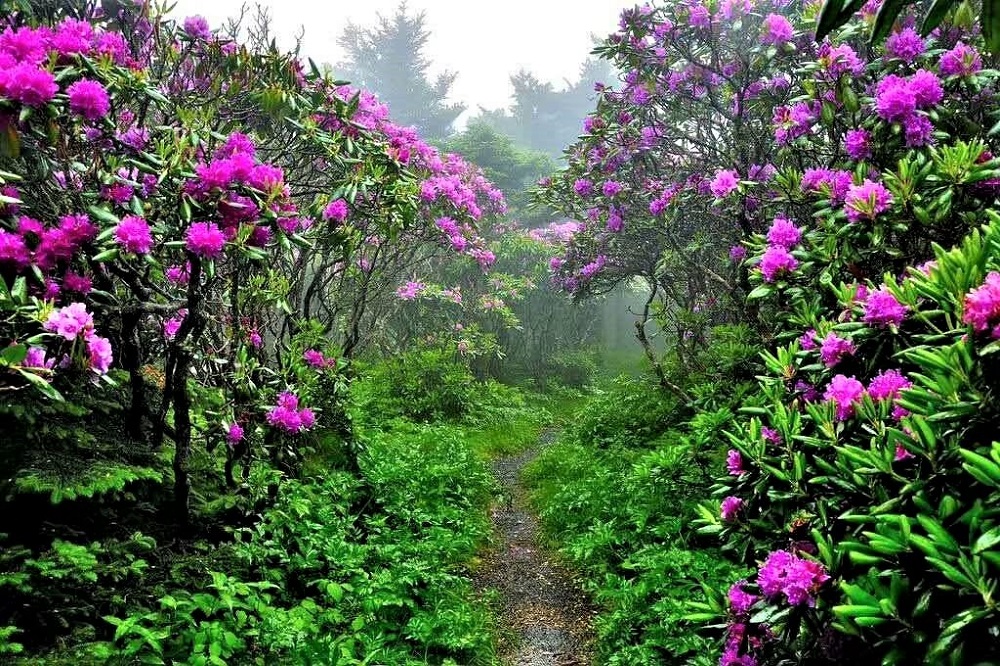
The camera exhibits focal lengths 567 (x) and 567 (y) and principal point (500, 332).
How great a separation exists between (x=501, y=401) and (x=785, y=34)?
7062mm

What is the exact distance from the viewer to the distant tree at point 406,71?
33.1 metres

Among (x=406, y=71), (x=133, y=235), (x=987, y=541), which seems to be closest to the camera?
(x=987, y=541)

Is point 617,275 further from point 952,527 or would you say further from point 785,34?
point 952,527

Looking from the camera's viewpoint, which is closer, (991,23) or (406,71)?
(991,23)

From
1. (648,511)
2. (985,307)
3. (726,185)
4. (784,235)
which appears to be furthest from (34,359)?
(726,185)

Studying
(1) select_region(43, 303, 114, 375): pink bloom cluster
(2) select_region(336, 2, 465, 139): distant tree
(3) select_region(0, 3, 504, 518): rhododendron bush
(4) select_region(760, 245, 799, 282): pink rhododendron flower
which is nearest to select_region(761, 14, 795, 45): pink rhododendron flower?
(4) select_region(760, 245, 799, 282): pink rhododendron flower

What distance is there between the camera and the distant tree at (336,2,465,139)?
33.1 meters

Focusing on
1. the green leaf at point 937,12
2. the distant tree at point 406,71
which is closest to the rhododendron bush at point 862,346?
the green leaf at point 937,12

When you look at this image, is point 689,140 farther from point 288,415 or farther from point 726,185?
point 288,415

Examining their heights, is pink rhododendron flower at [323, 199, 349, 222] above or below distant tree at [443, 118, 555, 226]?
below

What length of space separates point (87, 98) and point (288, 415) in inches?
82.0

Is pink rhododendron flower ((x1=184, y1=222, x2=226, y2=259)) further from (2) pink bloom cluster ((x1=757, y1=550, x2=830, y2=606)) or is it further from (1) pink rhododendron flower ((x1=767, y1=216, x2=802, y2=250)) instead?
(1) pink rhododendron flower ((x1=767, y1=216, x2=802, y2=250))

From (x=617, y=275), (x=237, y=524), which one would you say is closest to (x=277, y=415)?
(x=237, y=524)

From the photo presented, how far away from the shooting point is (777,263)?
10.2ft
